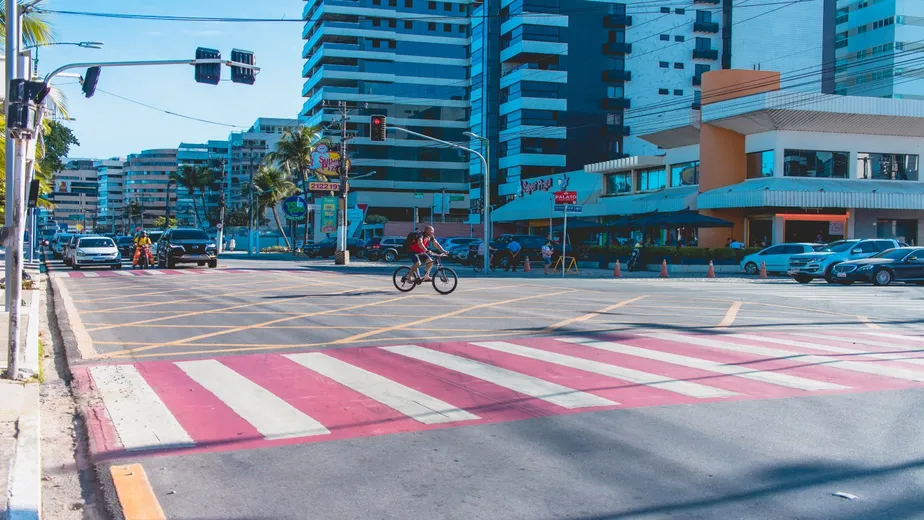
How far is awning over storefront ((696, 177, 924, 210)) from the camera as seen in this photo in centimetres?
4234

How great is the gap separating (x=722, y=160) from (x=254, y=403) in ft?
143

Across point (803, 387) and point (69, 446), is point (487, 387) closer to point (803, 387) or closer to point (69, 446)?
point (803, 387)

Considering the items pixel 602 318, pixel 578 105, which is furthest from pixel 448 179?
pixel 602 318

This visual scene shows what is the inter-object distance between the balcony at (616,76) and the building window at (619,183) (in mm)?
23755

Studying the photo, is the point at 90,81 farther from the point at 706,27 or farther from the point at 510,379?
the point at 706,27

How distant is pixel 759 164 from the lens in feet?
149

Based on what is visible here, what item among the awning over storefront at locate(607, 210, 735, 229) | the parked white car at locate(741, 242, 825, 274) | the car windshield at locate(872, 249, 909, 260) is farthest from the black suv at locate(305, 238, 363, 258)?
the car windshield at locate(872, 249, 909, 260)

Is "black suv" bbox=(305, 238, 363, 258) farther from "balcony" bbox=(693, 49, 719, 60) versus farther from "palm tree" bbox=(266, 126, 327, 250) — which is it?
"balcony" bbox=(693, 49, 719, 60)

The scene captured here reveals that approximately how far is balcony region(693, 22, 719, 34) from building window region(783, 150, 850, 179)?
1516 inches

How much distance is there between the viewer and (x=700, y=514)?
478cm

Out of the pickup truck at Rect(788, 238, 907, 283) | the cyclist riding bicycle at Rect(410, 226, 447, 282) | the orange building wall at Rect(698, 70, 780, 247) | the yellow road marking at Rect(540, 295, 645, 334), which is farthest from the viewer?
the orange building wall at Rect(698, 70, 780, 247)

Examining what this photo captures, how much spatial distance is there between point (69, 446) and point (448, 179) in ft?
301

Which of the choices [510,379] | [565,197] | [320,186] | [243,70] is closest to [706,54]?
[320,186]

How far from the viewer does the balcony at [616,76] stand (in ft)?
265
